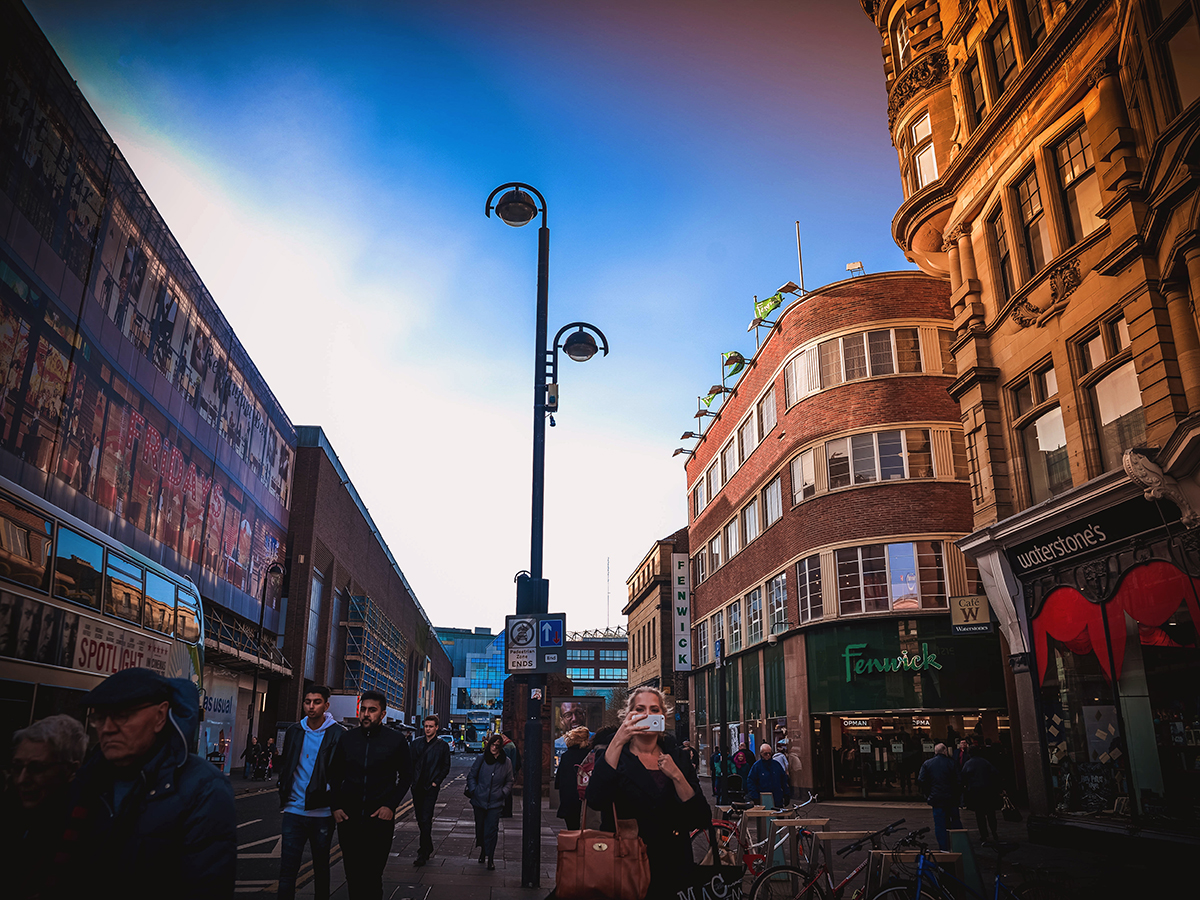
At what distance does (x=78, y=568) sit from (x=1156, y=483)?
538 inches

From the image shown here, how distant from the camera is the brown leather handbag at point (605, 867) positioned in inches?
164

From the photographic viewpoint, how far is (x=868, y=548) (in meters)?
25.5

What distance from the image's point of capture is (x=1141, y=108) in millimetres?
13352

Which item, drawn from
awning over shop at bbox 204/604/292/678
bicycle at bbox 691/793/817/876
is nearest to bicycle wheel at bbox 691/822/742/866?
bicycle at bbox 691/793/817/876

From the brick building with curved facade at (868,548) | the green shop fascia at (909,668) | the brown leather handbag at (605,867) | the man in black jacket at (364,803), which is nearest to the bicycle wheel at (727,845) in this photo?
the man in black jacket at (364,803)


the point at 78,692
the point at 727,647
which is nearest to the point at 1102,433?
the point at 78,692

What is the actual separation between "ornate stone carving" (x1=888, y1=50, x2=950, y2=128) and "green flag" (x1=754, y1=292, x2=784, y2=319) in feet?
38.9

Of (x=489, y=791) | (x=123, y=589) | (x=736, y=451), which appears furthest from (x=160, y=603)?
(x=736, y=451)

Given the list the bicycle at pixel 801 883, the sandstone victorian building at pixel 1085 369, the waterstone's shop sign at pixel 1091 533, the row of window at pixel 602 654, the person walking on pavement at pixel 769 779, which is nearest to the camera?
the bicycle at pixel 801 883

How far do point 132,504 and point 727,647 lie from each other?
2277 centimetres

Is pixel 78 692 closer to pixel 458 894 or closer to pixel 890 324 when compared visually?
pixel 458 894

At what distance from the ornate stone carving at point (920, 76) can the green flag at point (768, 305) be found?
11.9 meters

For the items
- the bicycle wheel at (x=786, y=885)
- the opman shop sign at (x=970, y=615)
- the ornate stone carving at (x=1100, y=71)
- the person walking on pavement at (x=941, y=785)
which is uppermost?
the ornate stone carving at (x=1100, y=71)

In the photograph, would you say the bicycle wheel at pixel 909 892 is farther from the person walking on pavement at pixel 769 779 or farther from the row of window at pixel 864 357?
the row of window at pixel 864 357
